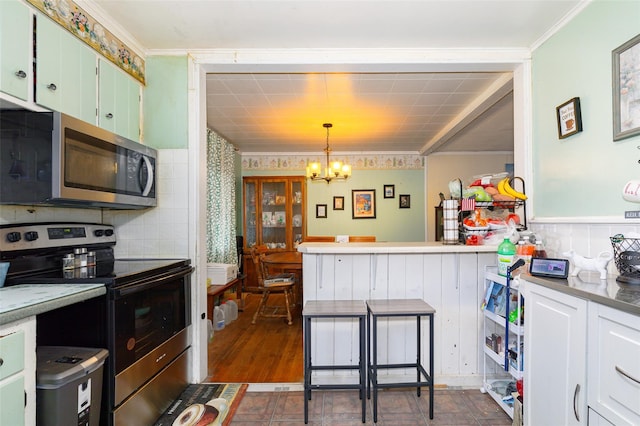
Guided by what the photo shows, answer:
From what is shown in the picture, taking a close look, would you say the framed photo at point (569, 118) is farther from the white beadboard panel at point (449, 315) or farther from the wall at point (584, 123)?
the white beadboard panel at point (449, 315)

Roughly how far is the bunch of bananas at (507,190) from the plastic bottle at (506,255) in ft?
1.23

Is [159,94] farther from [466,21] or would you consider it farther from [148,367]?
[466,21]

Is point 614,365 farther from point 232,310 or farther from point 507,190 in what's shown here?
point 232,310

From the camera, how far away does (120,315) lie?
158 centimetres

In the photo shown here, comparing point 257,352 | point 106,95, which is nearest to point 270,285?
point 257,352

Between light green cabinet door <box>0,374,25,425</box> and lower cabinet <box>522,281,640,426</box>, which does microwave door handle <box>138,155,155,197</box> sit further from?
lower cabinet <box>522,281,640,426</box>

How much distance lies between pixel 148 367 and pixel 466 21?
8.75 ft

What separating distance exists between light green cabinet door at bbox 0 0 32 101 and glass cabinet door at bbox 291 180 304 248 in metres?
4.49

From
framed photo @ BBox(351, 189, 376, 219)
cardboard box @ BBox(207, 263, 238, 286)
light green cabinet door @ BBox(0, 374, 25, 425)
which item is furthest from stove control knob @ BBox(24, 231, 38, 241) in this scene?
framed photo @ BBox(351, 189, 376, 219)

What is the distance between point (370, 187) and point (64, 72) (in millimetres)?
4874

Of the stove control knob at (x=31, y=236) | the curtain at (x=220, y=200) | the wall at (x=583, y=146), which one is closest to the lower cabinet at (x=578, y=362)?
the wall at (x=583, y=146)

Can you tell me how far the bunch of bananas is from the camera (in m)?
2.32

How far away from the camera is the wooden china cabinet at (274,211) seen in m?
5.84

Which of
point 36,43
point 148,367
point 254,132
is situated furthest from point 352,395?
point 254,132
